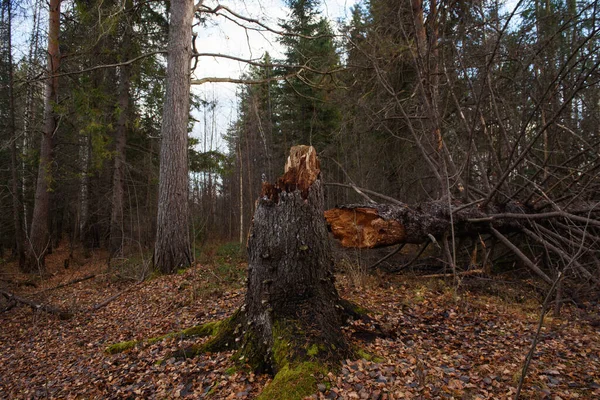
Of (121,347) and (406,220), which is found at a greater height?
(406,220)

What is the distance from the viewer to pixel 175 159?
802cm

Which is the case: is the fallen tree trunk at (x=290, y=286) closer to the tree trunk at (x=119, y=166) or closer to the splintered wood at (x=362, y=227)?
the splintered wood at (x=362, y=227)

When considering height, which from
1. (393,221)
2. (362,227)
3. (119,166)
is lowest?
(362,227)

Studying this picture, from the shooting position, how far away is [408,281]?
6.17 m

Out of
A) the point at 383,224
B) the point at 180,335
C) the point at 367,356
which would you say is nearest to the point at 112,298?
the point at 180,335

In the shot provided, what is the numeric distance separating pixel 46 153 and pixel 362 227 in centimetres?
1148

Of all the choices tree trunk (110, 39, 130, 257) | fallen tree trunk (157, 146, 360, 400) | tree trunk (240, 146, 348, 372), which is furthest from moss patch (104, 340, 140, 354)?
tree trunk (110, 39, 130, 257)

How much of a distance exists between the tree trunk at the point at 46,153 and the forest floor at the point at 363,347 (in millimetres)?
5371

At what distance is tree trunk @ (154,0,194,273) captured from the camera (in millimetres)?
7898

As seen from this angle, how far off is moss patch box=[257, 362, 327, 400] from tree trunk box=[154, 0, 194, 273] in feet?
18.9

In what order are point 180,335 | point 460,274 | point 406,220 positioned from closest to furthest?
1. point 180,335
2. point 406,220
3. point 460,274

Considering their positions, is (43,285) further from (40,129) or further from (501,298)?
(501,298)

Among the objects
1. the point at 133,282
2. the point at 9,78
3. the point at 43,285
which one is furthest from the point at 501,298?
the point at 9,78

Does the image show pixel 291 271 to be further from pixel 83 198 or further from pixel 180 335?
pixel 83 198
